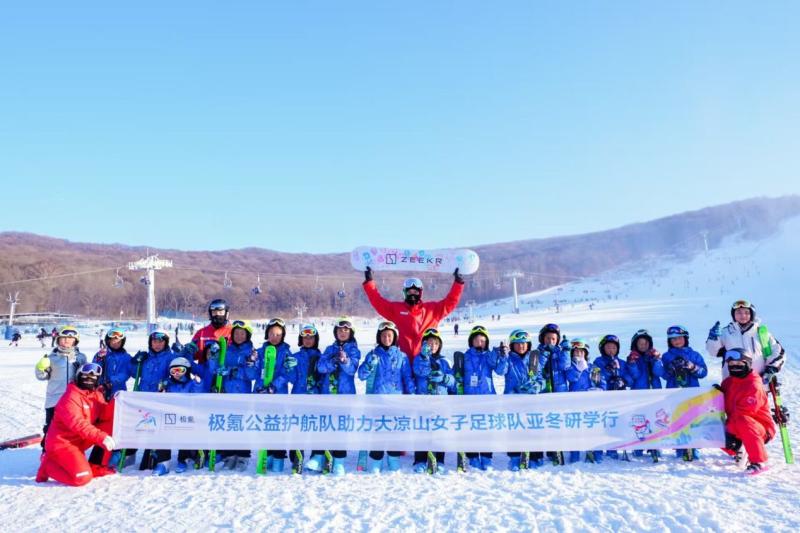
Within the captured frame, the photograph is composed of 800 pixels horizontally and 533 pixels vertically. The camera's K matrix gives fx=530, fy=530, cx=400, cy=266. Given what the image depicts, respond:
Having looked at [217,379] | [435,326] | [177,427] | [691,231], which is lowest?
[177,427]

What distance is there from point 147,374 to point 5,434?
3.67 meters

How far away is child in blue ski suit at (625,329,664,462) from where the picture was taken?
642 centimetres

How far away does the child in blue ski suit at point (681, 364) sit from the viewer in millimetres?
6137

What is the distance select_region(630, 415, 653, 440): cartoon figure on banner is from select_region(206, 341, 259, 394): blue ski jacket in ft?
13.8

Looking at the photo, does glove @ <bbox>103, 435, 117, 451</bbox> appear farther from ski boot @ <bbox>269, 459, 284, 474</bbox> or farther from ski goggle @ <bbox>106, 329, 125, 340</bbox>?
ski boot @ <bbox>269, 459, 284, 474</bbox>

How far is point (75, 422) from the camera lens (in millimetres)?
5551

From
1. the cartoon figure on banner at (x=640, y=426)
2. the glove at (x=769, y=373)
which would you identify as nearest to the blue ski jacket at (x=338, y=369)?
the cartoon figure on banner at (x=640, y=426)

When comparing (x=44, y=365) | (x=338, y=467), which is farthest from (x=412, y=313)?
(x=44, y=365)

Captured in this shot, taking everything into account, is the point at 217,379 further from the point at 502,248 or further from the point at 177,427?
the point at 502,248

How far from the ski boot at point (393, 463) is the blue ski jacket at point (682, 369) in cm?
337

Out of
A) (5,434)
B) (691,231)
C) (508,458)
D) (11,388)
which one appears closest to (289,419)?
(508,458)

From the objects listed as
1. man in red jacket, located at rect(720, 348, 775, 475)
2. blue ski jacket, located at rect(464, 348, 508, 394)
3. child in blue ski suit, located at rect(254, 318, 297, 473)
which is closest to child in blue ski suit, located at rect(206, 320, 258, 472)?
child in blue ski suit, located at rect(254, 318, 297, 473)

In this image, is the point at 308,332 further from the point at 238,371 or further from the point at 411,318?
the point at 411,318

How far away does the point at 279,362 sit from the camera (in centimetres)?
611
